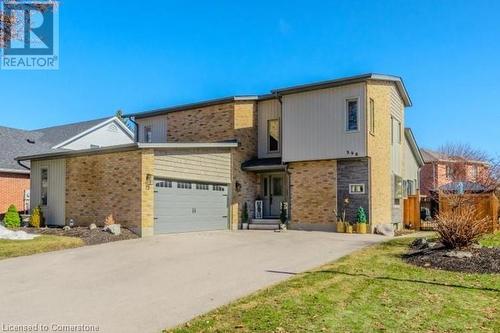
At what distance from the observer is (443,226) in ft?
34.9

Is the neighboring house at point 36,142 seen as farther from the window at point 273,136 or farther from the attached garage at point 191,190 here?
the window at point 273,136

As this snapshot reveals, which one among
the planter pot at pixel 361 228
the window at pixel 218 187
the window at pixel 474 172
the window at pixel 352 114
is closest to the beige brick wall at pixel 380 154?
the planter pot at pixel 361 228

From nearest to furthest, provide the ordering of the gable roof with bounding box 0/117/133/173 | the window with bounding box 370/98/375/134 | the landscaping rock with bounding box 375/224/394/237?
the landscaping rock with bounding box 375/224/394/237 < the window with bounding box 370/98/375/134 < the gable roof with bounding box 0/117/133/173

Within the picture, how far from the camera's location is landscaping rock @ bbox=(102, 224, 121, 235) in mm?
14742

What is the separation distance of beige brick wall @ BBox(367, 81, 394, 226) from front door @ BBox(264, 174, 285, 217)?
463cm

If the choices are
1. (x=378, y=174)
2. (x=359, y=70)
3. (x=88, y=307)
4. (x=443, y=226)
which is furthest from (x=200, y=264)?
(x=359, y=70)

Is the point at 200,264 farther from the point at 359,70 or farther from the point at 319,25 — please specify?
the point at 359,70

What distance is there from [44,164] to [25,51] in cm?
632

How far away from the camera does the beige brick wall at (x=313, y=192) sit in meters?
18.6

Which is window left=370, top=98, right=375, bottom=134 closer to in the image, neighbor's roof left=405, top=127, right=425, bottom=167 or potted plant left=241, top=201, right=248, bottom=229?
neighbor's roof left=405, top=127, right=425, bottom=167

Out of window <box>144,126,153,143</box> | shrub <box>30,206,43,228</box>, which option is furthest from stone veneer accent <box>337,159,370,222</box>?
shrub <box>30,206,43,228</box>

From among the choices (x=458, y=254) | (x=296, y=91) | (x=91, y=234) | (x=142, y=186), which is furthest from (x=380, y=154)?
(x=91, y=234)

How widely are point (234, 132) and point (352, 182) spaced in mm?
6359

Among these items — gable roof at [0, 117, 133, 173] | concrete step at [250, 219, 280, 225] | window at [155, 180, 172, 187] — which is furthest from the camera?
gable roof at [0, 117, 133, 173]
